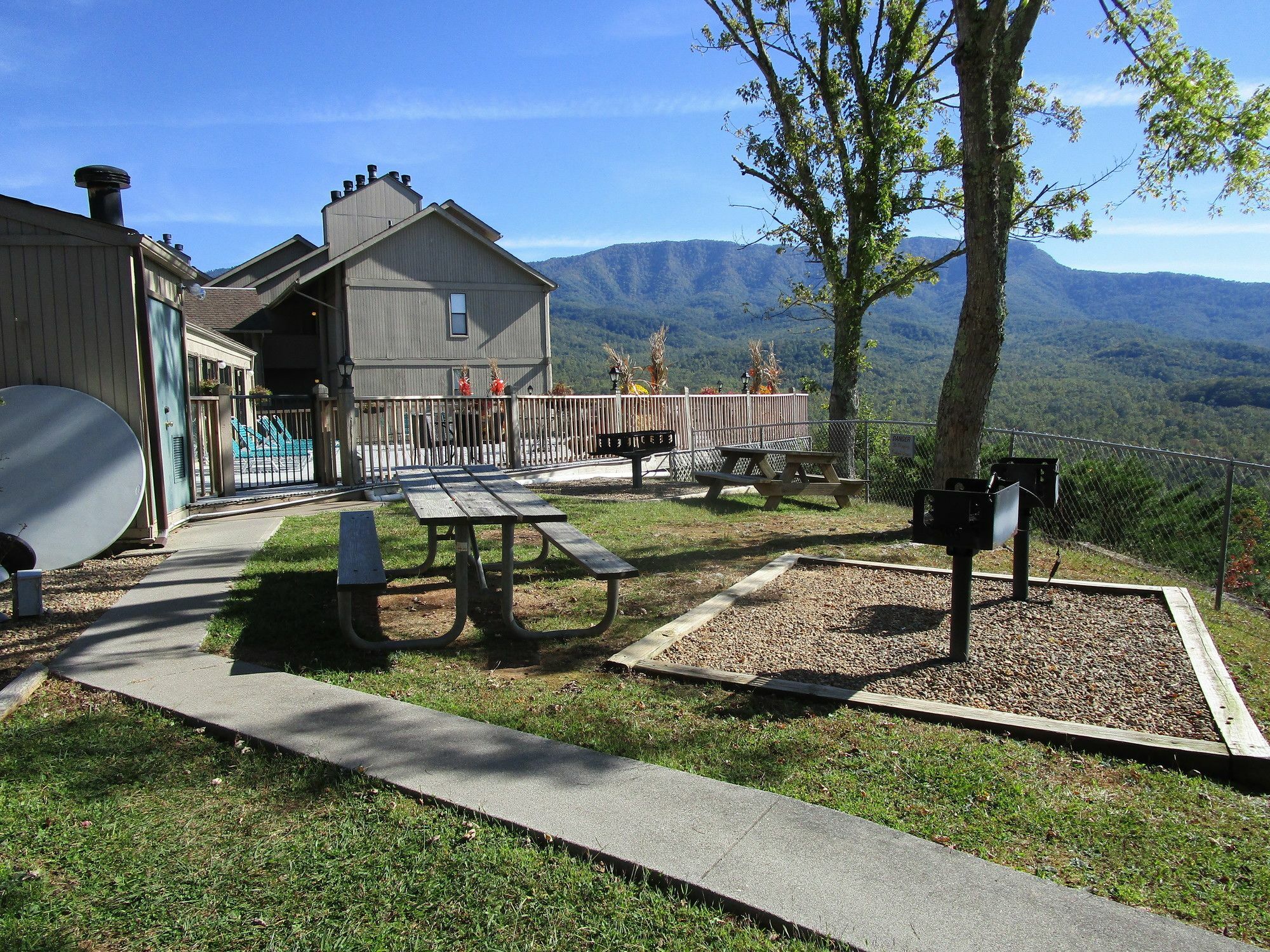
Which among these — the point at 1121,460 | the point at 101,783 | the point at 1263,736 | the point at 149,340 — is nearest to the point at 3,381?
the point at 149,340

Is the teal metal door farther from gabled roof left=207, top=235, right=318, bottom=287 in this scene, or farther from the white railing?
gabled roof left=207, top=235, right=318, bottom=287

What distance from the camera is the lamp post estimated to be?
11.7m

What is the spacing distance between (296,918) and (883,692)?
113 inches

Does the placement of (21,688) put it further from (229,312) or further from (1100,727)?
(229,312)

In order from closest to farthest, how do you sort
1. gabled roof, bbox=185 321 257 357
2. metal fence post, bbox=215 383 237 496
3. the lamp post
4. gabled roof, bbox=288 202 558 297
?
1. metal fence post, bbox=215 383 237 496
2. the lamp post
3. gabled roof, bbox=185 321 257 357
4. gabled roof, bbox=288 202 558 297

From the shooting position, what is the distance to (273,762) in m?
3.30

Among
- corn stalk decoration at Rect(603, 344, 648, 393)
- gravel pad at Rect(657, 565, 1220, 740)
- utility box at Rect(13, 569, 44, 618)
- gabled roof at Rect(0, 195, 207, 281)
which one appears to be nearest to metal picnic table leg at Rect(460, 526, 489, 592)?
gravel pad at Rect(657, 565, 1220, 740)

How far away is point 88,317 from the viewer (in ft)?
25.8

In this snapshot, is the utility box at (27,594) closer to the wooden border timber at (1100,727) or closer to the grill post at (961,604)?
the wooden border timber at (1100,727)

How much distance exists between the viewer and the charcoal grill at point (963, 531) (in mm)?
4309

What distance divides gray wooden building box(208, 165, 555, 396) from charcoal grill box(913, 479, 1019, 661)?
24083 mm

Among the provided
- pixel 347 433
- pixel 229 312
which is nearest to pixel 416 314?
pixel 229 312

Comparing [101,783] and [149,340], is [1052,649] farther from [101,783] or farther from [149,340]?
[149,340]

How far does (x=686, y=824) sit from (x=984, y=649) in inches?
107
